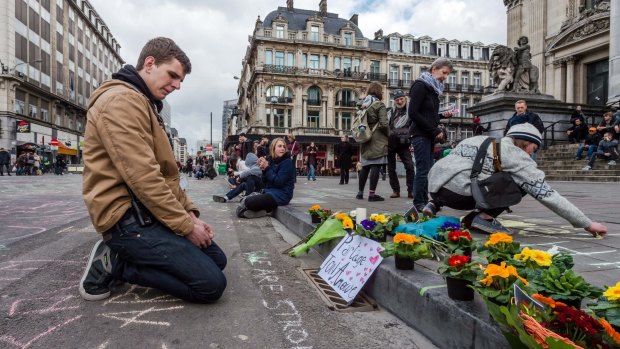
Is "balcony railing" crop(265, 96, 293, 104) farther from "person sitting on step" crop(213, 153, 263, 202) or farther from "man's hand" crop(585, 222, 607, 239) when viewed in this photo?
"man's hand" crop(585, 222, 607, 239)

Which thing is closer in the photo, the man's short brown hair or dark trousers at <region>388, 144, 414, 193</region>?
the man's short brown hair

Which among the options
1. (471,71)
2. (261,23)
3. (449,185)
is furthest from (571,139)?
(471,71)

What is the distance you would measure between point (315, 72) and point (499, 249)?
46655mm

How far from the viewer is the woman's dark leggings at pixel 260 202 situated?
20.6ft

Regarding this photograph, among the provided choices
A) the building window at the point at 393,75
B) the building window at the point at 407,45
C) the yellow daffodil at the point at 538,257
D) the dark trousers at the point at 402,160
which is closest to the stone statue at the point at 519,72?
the dark trousers at the point at 402,160

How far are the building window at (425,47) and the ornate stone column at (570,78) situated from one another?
34.1 m

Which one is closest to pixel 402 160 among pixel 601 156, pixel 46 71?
pixel 601 156

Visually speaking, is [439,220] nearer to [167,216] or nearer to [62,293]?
[167,216]

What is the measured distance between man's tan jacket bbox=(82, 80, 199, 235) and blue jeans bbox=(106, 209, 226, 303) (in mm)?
87

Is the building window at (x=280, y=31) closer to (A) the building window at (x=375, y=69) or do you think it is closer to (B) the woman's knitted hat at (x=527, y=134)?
(A) the building window at (x=375, y=69)

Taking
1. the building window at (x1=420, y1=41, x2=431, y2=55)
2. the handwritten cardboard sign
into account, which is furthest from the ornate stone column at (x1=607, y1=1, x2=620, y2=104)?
the building window at (x1=420, y1=41, x2=431, y2=55)

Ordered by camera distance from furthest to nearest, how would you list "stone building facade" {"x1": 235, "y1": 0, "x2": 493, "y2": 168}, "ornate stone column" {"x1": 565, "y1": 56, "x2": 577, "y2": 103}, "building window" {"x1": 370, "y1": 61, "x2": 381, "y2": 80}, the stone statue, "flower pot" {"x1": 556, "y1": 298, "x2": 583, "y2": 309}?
1. "building window" {"x1": 370, "y1": 61, "x2": 381, "y2": 80}
2. "stone building facade" {"x1": 235, "y1": 0, "x2": 493, "y2": 168}
3. "ornate stone column" {"x1": 565, "y1": 56, "x2": 577, "y2": 103}
4. the stone statue
5. "flower pot" {"x1": 556, "y1": 298, "x2": 583, "y2": 309}

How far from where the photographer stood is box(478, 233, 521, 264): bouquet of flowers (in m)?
2.08

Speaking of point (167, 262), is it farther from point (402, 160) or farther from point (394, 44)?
point (394, 44)
